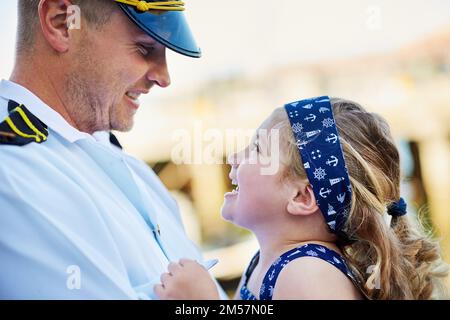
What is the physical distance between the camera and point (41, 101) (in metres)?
1.78

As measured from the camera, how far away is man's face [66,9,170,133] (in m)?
1.93

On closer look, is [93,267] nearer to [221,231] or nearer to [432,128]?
[221,231]

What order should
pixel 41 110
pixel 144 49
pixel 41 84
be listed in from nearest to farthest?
pixel 41 110, pixel 41 84, pixel 144 49

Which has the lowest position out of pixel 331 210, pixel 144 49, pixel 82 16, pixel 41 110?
pixel 331 210

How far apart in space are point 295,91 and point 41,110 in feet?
14.2

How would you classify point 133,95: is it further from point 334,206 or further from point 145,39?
point 334,206

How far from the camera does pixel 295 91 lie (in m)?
5.89

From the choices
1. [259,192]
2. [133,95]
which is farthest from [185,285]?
[133,95]

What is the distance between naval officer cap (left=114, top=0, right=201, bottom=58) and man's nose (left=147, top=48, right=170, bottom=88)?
0.38ft

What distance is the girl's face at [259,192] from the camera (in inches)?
71.7

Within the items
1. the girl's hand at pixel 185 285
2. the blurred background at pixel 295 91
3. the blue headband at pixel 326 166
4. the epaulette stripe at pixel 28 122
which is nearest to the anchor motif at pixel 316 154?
the blue headband at pixel 326 166
